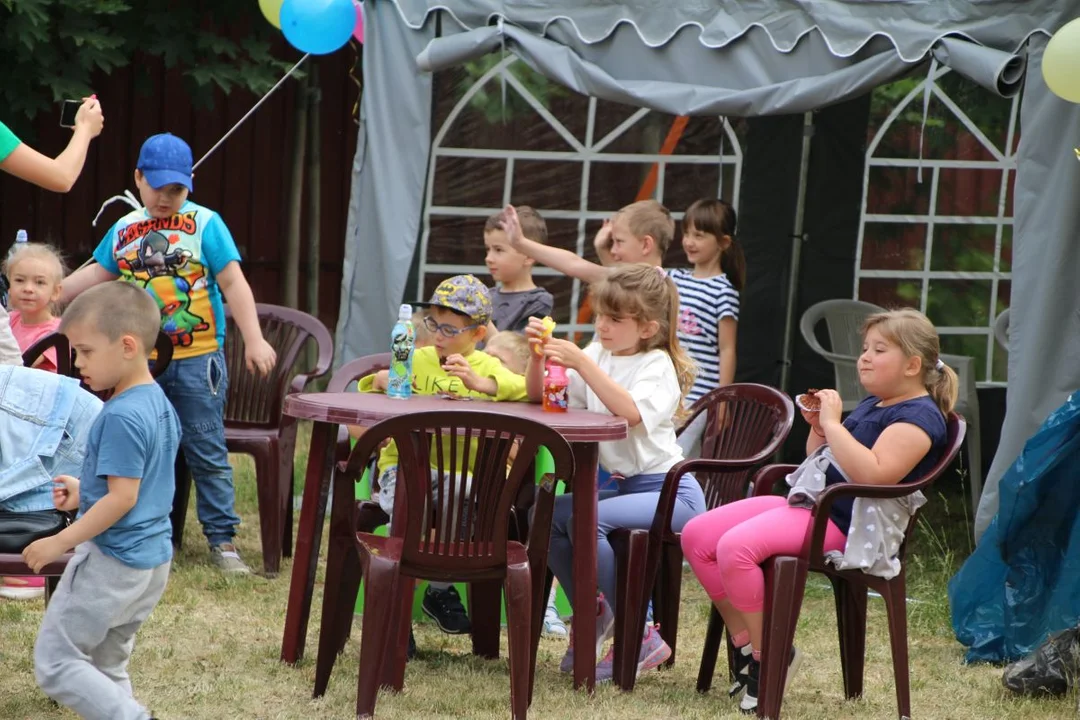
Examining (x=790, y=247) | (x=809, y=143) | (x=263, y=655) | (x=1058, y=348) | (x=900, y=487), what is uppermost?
(x=809, y=143)

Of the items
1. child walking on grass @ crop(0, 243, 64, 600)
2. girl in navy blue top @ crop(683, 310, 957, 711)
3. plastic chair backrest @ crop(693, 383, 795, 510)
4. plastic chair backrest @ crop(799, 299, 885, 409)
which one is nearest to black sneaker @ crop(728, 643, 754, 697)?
girl in navy blue top @ crop(683, 310, 957, 711)

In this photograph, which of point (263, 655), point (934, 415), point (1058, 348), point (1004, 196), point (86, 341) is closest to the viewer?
point (86, 341)

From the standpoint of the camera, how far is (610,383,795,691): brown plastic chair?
13.8 ft

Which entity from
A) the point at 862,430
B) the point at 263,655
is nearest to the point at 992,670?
the point at 862,430

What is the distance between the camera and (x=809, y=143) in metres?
7.52

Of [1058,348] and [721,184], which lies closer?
[1058,348]

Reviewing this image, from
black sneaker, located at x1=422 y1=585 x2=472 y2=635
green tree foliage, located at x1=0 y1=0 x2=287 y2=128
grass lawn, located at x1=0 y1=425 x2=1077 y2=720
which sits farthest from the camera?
green tree foliage, located at x1=0 y1=0 x2=287 y2=128

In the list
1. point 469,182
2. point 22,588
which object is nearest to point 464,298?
point 22,588

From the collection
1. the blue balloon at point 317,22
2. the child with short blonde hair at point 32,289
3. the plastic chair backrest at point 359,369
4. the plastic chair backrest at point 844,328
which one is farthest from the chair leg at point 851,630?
the blue balloon at point 317,22

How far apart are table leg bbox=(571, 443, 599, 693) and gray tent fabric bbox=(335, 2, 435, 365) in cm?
240

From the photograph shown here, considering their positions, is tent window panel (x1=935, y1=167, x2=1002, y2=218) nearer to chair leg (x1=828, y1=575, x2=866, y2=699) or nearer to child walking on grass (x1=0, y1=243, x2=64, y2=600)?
chair leg (x1=828, y1=575, x2=866, y2=699)

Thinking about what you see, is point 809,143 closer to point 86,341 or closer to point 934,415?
point 934,415

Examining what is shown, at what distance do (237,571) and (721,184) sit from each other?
3366 millimetres

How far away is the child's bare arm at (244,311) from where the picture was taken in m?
5.37
